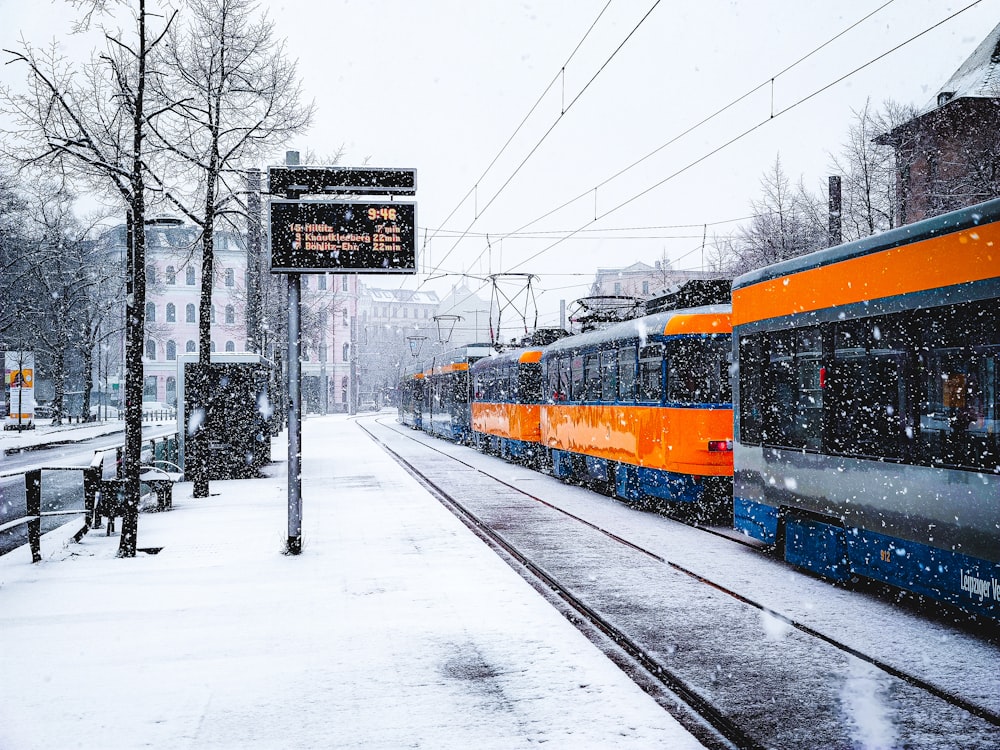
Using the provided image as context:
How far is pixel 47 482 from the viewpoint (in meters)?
21.5

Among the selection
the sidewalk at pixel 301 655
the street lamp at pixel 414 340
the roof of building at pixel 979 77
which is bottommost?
the sidewalk at pixel 301 655

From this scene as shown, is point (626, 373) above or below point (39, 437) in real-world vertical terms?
above

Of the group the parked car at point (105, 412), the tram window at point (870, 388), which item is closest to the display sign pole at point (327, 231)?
the tram window at point (870, 388)

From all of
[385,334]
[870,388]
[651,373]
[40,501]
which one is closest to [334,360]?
[385,334]

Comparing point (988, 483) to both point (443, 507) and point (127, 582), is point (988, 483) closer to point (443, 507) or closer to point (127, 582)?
point (127, 582)

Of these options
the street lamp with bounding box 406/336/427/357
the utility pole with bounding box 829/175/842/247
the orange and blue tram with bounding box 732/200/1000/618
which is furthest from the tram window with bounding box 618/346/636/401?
the street lamp with bounding box 406/336/427/357

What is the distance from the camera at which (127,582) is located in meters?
8.90

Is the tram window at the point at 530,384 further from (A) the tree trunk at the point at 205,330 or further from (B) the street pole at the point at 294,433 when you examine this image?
(B) the street pole at the point at 294,433

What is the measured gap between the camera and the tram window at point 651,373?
1364cm

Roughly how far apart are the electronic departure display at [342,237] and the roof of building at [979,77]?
36247mm

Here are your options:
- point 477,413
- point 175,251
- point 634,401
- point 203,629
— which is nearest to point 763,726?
point 203,629

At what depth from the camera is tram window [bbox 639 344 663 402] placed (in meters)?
13.6

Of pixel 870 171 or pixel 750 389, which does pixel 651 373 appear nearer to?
pixel 750 389

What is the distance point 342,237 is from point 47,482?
1418cm
